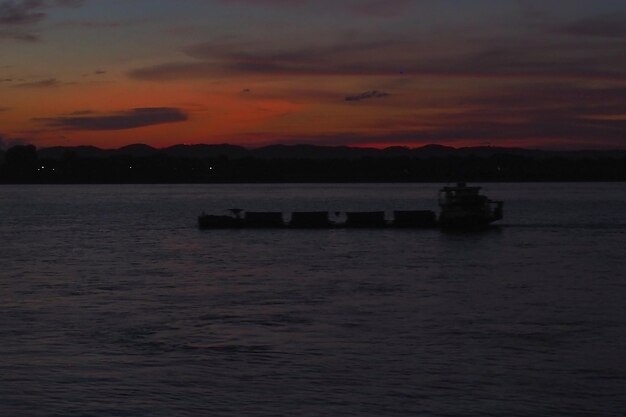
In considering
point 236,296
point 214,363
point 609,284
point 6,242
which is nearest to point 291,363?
point 214,363

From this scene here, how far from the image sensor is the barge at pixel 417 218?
8338 centimetres

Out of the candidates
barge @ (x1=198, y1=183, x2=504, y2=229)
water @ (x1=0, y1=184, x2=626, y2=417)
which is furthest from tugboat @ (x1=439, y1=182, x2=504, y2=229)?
water @ (x1=0, y1=184, x2=626, y2=417)

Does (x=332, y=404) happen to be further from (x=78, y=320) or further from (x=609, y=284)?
(x=609, y=284)

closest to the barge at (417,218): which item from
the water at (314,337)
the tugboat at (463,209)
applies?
the tugboat at (463,209)

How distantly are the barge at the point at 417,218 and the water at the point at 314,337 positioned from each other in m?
24.3

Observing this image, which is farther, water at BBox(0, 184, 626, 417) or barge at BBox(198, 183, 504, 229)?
barge at BBox(198, 183, 504, 229)

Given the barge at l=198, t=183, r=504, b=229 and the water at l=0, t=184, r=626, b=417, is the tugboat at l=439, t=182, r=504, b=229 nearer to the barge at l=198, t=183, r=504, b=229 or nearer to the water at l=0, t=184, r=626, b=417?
the barge at l=198, t=183, r=504, b=229

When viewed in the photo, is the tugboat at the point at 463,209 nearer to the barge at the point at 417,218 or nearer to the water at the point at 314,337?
the barge at the point at 417,218

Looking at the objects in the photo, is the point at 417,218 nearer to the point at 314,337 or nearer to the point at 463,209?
the point at 463,209

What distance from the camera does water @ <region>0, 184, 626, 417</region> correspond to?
20.8 metres

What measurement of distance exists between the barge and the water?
79.9 ft

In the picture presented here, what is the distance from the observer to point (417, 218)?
293ft

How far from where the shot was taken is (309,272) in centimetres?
5031

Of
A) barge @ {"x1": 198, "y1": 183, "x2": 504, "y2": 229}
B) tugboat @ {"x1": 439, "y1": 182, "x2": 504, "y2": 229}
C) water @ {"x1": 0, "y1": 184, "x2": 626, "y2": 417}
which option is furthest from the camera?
barge @ {"x1": 198, "y1": 183, "x2": 504, "y2": 229}
